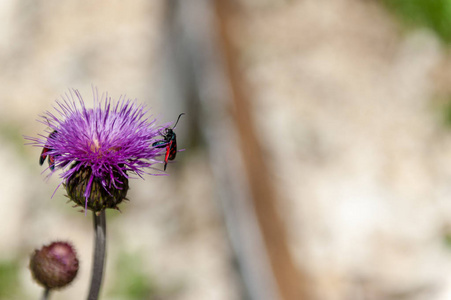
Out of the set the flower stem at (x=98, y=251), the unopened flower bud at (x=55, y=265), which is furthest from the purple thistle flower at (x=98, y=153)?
the unopened flower bud at (x=55, y=265)

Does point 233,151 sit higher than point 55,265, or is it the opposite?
point 233,151

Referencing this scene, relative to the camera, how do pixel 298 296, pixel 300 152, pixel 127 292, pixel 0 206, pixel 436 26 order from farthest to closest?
pixel 436 26, pixel 300 152, pixel 0 206, pixel 127 292, pixel 298 296

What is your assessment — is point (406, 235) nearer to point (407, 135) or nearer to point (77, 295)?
point (407, 135)

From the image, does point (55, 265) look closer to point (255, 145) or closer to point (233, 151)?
point (233, 151)

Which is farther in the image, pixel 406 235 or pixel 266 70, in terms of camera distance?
pixel 266 70

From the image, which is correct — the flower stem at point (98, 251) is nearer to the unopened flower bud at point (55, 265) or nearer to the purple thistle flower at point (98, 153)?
the purple thistle flower at point (98, 153)

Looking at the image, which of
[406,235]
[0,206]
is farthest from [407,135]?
[0,206]

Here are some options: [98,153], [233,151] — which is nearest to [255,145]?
[233,151]

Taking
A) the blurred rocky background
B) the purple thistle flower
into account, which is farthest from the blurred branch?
the purple thistle flower
